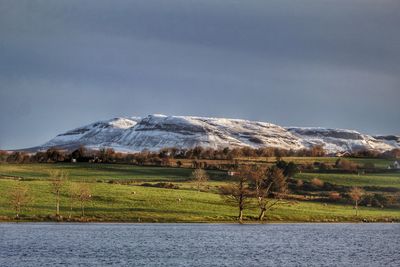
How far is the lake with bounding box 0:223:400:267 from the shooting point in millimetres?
67312

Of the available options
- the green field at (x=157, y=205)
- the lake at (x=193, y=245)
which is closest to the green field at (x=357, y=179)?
the green field at (x=157, y=205)

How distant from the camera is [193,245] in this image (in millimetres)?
81375

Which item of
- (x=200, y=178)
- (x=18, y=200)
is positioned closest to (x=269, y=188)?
(x=200, y=178)

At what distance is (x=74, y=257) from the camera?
6825cm

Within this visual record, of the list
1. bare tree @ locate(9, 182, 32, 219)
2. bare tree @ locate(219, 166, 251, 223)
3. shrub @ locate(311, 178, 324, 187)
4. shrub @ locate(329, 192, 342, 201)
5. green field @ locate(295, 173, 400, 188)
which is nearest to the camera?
Result: bare tree @ locate(9, 182, 32, 219)

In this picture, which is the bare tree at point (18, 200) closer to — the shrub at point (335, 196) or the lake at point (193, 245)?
the lake at point (193, 245)

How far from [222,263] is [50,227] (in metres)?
40.4

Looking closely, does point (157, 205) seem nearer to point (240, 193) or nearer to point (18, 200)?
point (240, 193)

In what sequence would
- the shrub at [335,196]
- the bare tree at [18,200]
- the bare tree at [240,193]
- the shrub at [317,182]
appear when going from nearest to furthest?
the bare tree at [18,200], the bare tree at [240,193], the shrub at [335,196], the shrub at [317,182]

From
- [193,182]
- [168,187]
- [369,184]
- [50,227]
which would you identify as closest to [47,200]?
[50,227]

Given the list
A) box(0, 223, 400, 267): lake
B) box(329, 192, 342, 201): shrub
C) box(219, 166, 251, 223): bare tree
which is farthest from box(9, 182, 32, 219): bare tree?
box(329, 192, 342, 201): shrub

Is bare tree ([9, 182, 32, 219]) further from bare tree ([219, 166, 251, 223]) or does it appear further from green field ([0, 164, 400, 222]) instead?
bare tree ([219, 166, 251, 223])

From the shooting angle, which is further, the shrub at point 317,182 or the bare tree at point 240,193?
the shrub at point 317,182

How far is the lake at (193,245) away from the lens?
2650 inches
